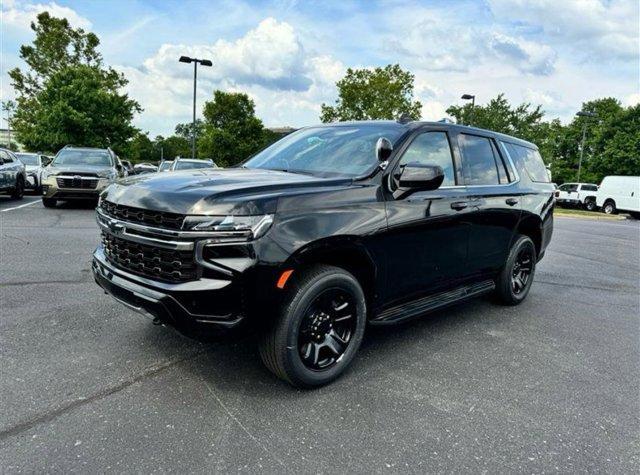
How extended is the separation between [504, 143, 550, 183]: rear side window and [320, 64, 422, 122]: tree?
111ft

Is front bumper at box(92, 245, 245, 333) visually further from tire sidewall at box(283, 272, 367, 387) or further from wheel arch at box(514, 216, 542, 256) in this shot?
wheel arch at box(514, 216, 542, 256)

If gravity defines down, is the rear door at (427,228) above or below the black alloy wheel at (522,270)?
above

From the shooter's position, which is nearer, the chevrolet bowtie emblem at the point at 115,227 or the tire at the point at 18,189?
the chevrolet bowtie emblem at the point at 115,227

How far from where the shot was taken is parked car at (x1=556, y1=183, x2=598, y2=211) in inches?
1271

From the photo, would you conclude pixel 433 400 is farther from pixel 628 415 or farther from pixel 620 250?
pixel 620 250

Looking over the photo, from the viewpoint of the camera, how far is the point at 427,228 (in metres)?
3.72

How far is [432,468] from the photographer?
2.40 m

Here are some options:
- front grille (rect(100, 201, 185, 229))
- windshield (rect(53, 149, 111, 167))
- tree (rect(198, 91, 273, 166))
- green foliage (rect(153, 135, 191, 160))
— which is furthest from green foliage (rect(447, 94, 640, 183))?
green foliage (rect(153, 135, 191, 160))

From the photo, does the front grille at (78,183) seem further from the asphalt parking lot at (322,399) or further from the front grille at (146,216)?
the front grille at (146,216)

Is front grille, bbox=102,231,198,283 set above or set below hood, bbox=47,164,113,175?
below

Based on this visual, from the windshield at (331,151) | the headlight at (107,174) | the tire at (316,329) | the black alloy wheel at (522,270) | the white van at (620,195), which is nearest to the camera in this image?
the tire at (316,329)

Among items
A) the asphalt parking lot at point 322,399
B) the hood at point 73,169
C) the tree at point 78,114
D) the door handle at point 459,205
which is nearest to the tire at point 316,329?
the asphalt parking lot at point 322,399

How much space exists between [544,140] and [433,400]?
→ 149 feet

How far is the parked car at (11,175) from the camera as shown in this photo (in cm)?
1275
